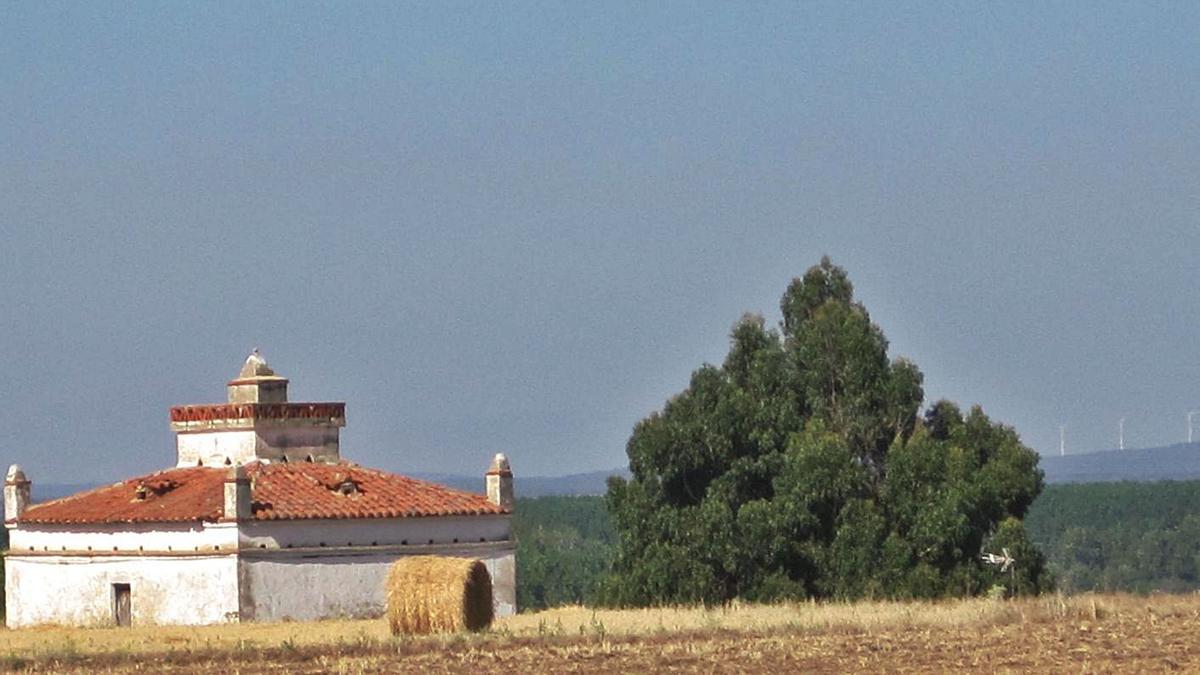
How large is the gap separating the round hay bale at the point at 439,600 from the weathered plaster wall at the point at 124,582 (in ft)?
27.4

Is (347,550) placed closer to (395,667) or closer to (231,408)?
(231,408)

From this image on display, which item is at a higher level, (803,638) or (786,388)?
(786,388)

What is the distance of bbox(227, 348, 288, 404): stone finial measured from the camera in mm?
60969

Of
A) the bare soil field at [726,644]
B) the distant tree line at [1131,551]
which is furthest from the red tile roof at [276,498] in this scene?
the distant tree line at [1131,551]

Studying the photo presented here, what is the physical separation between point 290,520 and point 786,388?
43.5 ft

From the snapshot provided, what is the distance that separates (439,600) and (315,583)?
9.51m

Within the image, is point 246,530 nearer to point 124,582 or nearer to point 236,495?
point 236,495

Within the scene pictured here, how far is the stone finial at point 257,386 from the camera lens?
61.0 metres

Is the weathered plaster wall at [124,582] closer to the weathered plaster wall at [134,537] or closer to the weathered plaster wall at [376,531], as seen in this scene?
the weathered plaster wall at [134,537]

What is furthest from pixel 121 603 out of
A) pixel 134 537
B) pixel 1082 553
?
pixel 1082 553

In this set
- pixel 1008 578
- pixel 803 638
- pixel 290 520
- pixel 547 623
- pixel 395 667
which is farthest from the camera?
pixel 1008 578

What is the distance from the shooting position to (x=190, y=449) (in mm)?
61312

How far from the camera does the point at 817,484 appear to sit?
2375 inches

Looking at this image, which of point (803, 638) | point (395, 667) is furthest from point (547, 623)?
point (395, 667)
